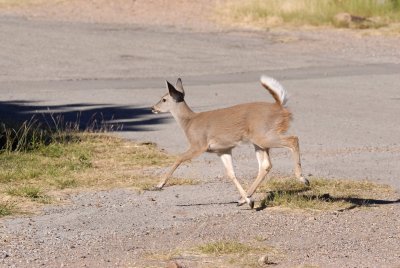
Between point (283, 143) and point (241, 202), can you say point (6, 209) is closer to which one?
point (241, 202)

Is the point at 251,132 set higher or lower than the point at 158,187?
higher

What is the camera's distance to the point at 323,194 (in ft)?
37.4

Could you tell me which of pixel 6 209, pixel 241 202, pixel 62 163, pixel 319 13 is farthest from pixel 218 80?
pixel 6 209

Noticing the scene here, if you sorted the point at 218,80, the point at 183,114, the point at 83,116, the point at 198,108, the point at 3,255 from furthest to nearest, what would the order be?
the point at 218,80, the point at 198,108, the point at 83,116, the point at 183,114, the point at 3,255

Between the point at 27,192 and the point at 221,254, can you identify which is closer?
the point at 221,254

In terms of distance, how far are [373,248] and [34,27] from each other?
2581 centimetres

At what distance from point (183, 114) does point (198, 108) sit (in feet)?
23.3

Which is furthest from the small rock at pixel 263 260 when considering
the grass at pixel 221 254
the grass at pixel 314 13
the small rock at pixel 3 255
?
the grass at pixel 314 13

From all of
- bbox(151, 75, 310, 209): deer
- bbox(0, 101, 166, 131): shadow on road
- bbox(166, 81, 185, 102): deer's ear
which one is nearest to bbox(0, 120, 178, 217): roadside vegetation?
bbox(0, 101, 166, 131): shadow on road

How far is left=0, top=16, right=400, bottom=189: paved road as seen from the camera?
14836 millimetres

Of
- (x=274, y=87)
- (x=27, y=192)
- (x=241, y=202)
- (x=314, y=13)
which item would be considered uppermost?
(x=274, y=87)

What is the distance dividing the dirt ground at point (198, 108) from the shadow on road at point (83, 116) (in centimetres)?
21

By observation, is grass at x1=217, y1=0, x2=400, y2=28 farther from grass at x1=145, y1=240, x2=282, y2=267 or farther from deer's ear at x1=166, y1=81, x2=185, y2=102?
grass at x1=145, y1=240, x2=282, y2=267

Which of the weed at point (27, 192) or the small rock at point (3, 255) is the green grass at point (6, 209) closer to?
the weed at point (27, 192)
